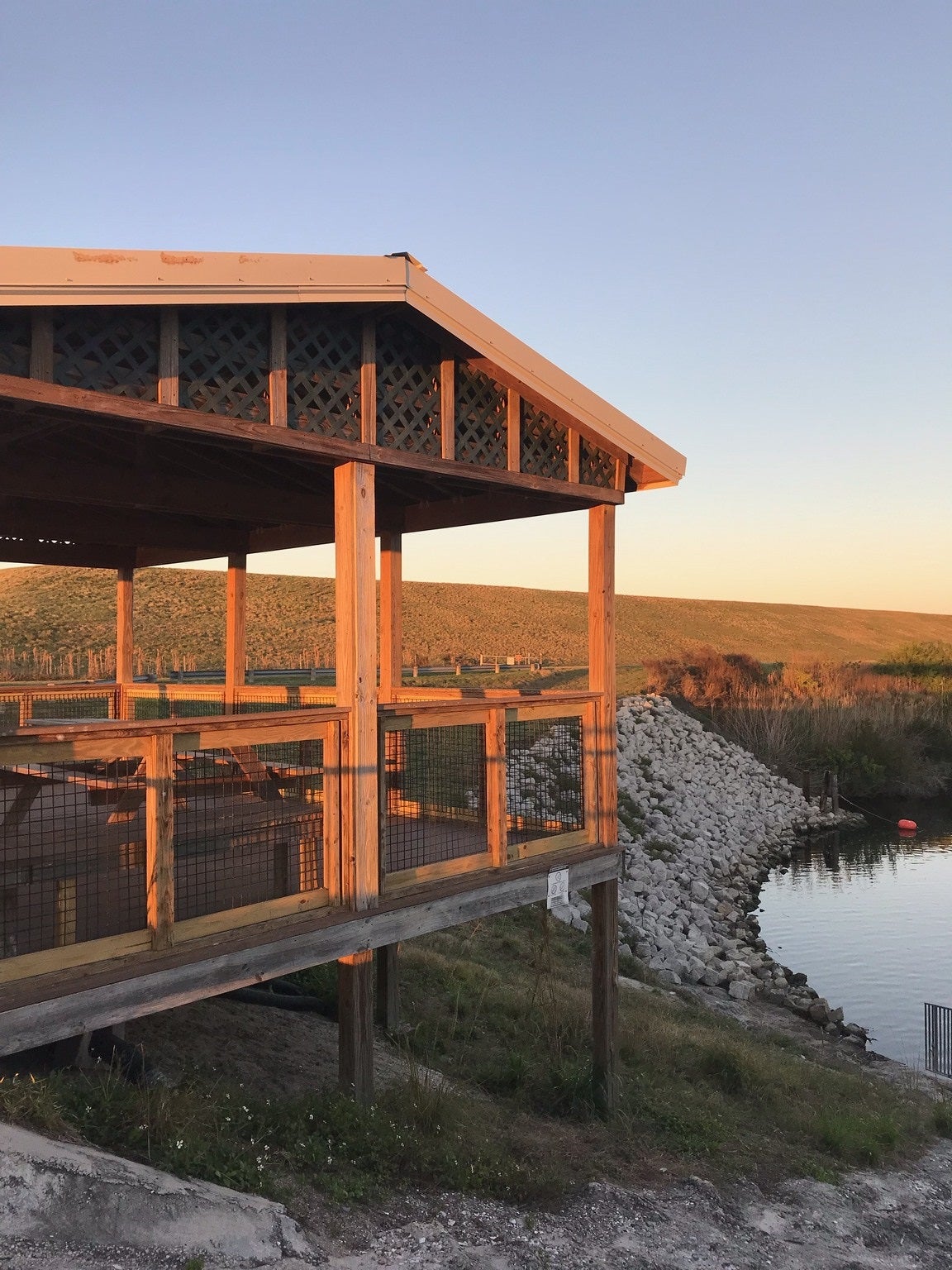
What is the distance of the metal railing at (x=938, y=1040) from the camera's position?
1169 cm

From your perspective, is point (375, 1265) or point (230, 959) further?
point (230, 959)

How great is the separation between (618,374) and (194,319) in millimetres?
16615

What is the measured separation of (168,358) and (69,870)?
280 cm

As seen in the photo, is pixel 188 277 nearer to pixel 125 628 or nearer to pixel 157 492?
pixel 157 492

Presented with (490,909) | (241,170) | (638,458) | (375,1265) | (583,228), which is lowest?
(375,1265)

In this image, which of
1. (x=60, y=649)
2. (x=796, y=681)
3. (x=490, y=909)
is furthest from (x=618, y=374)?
(x=60, y=649)

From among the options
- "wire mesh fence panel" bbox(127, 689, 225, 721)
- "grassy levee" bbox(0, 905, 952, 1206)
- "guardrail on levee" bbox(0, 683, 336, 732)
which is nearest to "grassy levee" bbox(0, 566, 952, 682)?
"guardrail on levee" bbox(0, 683, 336, 732)

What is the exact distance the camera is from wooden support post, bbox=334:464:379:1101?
19.0 feet

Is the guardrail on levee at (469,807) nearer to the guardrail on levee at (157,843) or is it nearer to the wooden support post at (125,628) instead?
the guardrail on levee at (157,843)

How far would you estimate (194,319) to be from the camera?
539 centimetres

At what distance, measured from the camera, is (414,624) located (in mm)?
72562

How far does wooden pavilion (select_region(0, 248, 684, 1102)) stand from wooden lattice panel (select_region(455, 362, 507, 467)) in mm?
18

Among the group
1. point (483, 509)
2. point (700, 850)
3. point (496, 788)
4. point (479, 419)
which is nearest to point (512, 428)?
point (479, 419)

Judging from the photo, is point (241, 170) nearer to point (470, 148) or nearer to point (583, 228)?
point (470, 148)
